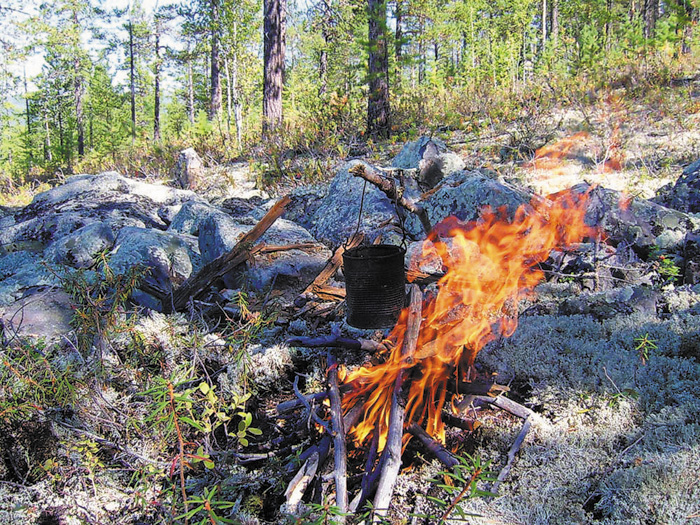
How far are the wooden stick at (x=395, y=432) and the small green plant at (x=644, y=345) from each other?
1461mm

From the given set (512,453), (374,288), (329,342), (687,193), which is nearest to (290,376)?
(329,342)

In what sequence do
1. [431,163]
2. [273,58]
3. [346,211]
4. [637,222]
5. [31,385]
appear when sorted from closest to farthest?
[31,385] → [637,222] → [346,211] → [431,163] → [273,58]

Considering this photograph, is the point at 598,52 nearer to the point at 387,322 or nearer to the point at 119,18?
the point at 387,322

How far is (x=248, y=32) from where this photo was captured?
537 inches

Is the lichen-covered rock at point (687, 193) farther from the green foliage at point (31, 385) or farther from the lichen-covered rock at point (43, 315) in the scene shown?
the lichen-covered rock at point (43, 315)

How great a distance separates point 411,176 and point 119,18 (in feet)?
113

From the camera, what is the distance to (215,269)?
4.26m

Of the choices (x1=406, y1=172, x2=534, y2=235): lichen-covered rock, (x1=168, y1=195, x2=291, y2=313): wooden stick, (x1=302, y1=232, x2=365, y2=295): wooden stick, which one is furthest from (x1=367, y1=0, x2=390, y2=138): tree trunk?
(x1=302, y1=232, x2=365, y2=295): wooden stick

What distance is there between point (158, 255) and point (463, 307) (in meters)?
3.30

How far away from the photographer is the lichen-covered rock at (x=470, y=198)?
15.9 ft

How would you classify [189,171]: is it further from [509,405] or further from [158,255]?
[509,405]

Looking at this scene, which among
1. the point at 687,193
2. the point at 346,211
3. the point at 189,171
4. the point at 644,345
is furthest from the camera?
the point at 189,171

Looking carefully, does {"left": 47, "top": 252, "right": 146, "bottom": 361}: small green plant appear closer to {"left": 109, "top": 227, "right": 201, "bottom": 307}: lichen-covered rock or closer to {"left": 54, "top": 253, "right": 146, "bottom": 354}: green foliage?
{"left": 54, "top": 253, "right": 146, "bottom": 354}: green foliage

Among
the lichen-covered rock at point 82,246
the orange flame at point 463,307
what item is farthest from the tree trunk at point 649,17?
the lichen-covered rock at point 82,246
